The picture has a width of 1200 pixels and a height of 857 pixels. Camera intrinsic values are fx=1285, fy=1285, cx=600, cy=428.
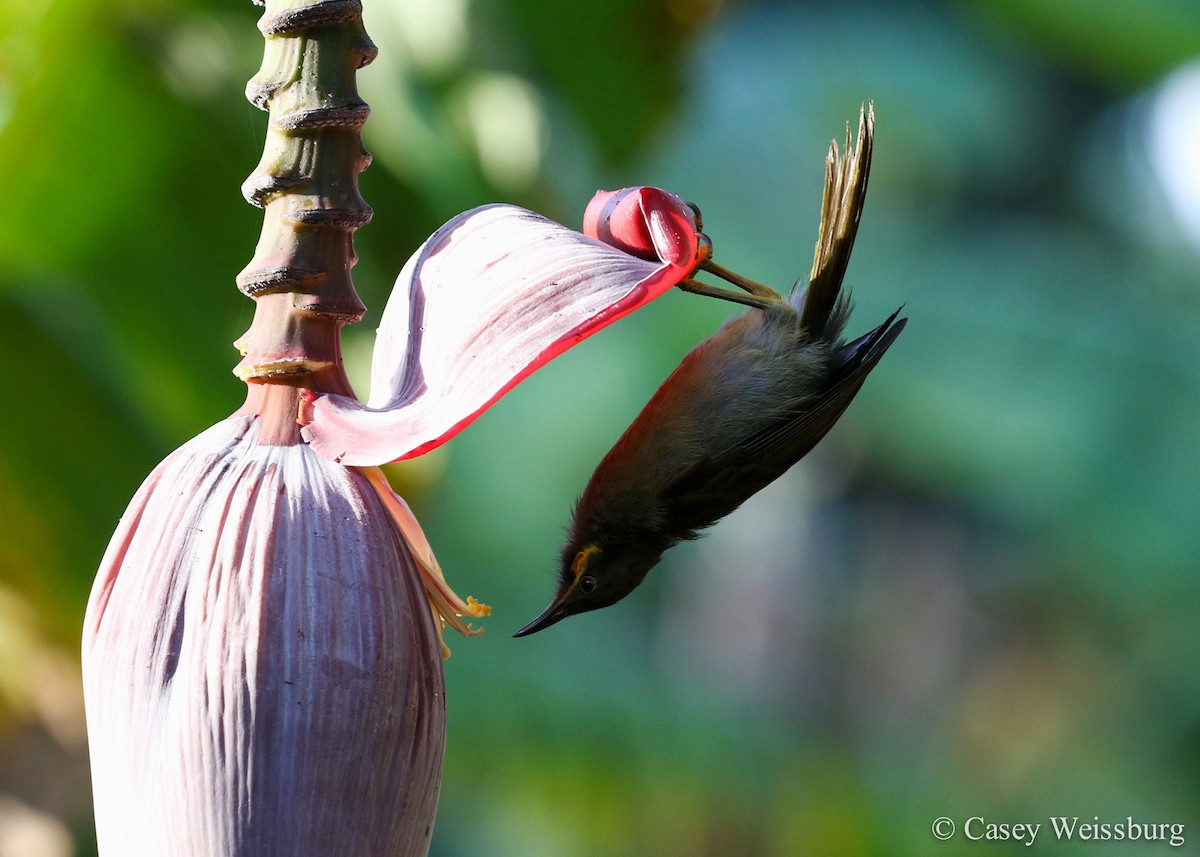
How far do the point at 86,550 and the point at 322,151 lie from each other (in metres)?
1.64

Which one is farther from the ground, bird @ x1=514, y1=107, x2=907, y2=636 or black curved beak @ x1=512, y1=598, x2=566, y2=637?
bird @ x1=514, y1=107, x2=907, y2=636

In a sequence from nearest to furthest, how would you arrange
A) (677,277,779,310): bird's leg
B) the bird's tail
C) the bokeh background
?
the bird's tail < (677,277,779,310): bird's leg < the bokeh background

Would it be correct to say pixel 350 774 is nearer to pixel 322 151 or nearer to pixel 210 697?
pixel 210 697

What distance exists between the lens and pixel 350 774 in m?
0.47

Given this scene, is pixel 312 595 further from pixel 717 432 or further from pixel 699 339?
pixel 699 339

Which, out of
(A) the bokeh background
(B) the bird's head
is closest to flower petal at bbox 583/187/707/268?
(B) the bird's head

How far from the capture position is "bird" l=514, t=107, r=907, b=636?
0.97 metres

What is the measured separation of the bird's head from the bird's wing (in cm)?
8

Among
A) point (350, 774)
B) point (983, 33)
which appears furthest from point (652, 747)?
point (983, 33)

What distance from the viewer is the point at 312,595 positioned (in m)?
0.47

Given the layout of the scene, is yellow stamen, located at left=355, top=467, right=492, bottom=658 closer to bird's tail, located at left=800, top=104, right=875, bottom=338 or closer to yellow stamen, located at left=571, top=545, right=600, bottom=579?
bird's tail, located at left=800, top=104, right=875, bottom=338

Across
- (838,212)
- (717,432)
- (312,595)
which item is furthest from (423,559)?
(717,432)

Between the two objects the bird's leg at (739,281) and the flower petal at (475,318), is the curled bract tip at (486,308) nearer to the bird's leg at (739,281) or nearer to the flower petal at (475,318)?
the flower petal at (475,318)

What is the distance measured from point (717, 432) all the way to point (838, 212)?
0.27 metres
